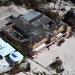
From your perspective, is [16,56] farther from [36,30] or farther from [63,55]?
[63,55]

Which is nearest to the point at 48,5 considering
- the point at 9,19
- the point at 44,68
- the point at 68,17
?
the point at 68,17

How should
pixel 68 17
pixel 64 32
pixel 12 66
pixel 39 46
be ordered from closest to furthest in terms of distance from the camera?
pixel 12 66
pixel 39 46
pixel 64 32
pixel 68 17

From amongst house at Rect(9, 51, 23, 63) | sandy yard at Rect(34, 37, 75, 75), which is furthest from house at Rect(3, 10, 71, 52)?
house at Rect(9, 51, 23, 63)

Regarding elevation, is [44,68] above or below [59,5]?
below

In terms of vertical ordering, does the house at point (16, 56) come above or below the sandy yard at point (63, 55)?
above

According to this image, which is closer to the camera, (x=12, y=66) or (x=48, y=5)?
(x=12, y=66)

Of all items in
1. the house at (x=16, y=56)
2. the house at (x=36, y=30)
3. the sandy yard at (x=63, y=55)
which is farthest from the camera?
the house at (x=36, y=30)

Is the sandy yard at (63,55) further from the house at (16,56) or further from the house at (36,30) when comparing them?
the house at (16,56)

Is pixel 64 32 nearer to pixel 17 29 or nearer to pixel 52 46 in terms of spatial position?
pixel 52 46

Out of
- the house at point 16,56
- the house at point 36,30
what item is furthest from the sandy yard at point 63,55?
the house at point 16,56

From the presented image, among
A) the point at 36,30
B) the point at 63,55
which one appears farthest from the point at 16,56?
the point at 63,55
